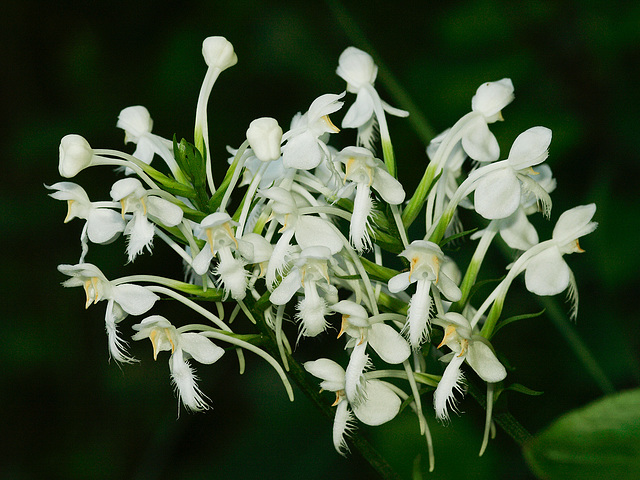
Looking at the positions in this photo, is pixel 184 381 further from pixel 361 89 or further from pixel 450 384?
pixel 361 89

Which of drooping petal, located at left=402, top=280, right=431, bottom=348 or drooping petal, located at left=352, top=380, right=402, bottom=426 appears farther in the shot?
drooping petal, located at left=352, top=380, right=402, bottom=426

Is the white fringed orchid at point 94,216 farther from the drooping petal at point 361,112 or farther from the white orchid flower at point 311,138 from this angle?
the drooping petal at point 361,112

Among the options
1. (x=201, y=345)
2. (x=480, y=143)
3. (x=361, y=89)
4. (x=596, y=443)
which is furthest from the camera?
(x=361, y=89)

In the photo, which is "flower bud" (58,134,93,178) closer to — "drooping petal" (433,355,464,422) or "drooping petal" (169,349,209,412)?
"drooping petal" (169,349,209,412)

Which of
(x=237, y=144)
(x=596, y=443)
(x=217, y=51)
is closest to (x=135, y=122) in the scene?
(x=217, y=51)

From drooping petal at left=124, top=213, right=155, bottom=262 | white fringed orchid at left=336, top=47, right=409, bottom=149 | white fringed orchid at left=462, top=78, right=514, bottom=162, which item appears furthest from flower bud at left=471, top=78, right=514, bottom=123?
drooping petal at left=124, top=213, right=155, bottom=262

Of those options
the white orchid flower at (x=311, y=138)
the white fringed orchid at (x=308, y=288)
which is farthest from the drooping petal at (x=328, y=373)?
the white orchid flower at (x=311, y=138)

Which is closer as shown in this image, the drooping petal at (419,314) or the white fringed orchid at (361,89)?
the drooping petal at (419,314)
